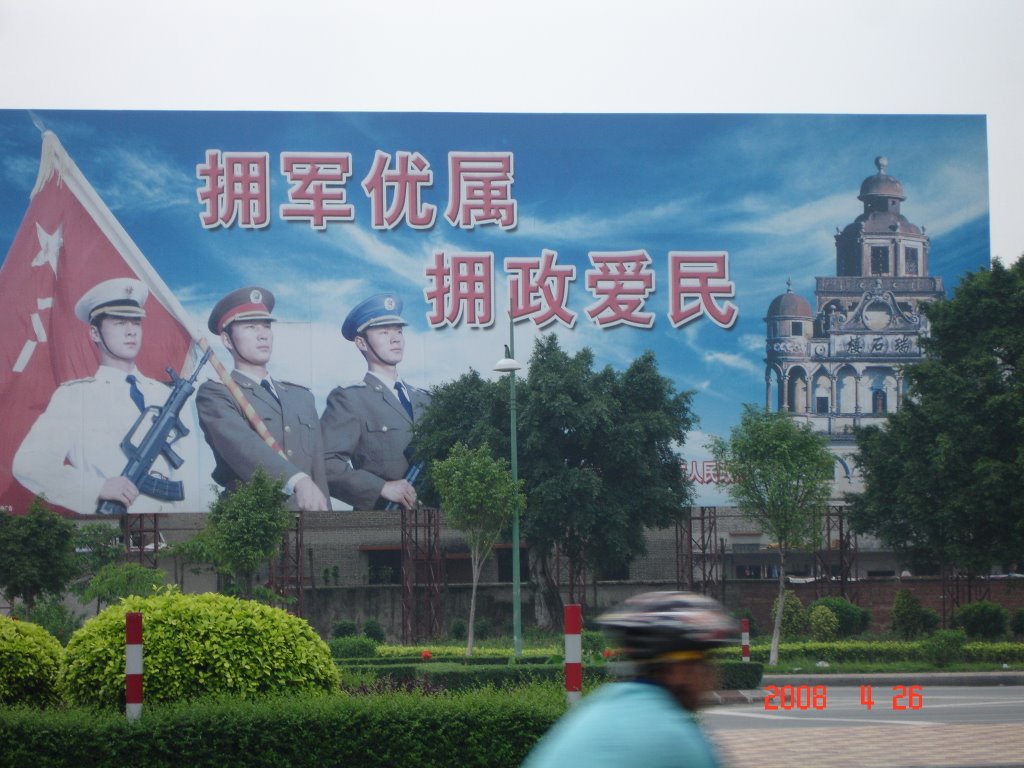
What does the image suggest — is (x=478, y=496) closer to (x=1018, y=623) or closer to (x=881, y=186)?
(x=1018, y=623)

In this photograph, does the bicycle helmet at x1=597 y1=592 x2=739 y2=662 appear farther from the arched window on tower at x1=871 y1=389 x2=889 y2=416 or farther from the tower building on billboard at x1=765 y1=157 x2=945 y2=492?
the arched window on tower at x1=871 y1=389 x2=889 y2=416

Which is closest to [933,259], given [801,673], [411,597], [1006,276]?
[1006,276]

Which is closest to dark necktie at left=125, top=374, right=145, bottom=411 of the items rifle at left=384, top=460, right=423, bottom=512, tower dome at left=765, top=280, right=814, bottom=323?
rifle at left=384, top=460, right=423, bottom=512

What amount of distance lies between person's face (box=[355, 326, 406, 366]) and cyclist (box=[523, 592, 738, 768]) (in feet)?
156

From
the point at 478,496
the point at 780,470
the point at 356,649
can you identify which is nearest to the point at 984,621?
the point at 780,470

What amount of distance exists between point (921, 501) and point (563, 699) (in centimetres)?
2619

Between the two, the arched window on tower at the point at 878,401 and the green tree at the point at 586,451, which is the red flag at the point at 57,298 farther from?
the arched window on tower at the point at 878,401

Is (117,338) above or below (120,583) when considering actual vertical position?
above

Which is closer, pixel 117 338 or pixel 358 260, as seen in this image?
pixel 117 338

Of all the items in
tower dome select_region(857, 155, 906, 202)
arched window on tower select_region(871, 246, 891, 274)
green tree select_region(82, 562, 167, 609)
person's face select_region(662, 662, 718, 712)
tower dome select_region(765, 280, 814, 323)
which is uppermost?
tower dome select_region(857, 155, 906, 202)

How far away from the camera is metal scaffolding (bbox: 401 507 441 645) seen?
4241 cm

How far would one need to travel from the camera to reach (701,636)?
120 inches

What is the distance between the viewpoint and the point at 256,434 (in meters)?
49.2
